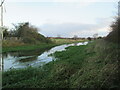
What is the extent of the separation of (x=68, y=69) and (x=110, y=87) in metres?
2.67

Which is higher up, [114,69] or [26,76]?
[114,69]

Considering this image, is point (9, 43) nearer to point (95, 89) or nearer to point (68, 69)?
point (68, 69)

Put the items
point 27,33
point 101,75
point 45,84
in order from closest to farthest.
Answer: point 101,75
point 45,84
point 27,33

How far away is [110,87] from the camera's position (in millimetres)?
5270

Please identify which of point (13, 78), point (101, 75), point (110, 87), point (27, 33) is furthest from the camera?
point (27, 33)

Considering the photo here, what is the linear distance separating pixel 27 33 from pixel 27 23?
161 inches

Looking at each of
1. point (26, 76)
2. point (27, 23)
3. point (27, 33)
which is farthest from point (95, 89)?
point (27, 23)

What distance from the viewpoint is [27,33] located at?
46781 mm

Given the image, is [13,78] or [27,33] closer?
[13,78]

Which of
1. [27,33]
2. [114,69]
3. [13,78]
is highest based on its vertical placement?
[27,33]

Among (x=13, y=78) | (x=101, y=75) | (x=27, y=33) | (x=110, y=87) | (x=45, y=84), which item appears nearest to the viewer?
(x=110, y=87)

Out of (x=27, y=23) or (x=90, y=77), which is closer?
(x=90, y=77)

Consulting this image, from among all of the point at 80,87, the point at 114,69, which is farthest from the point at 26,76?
the point at 114,69

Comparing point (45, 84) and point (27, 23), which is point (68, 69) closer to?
point (45, 84)
